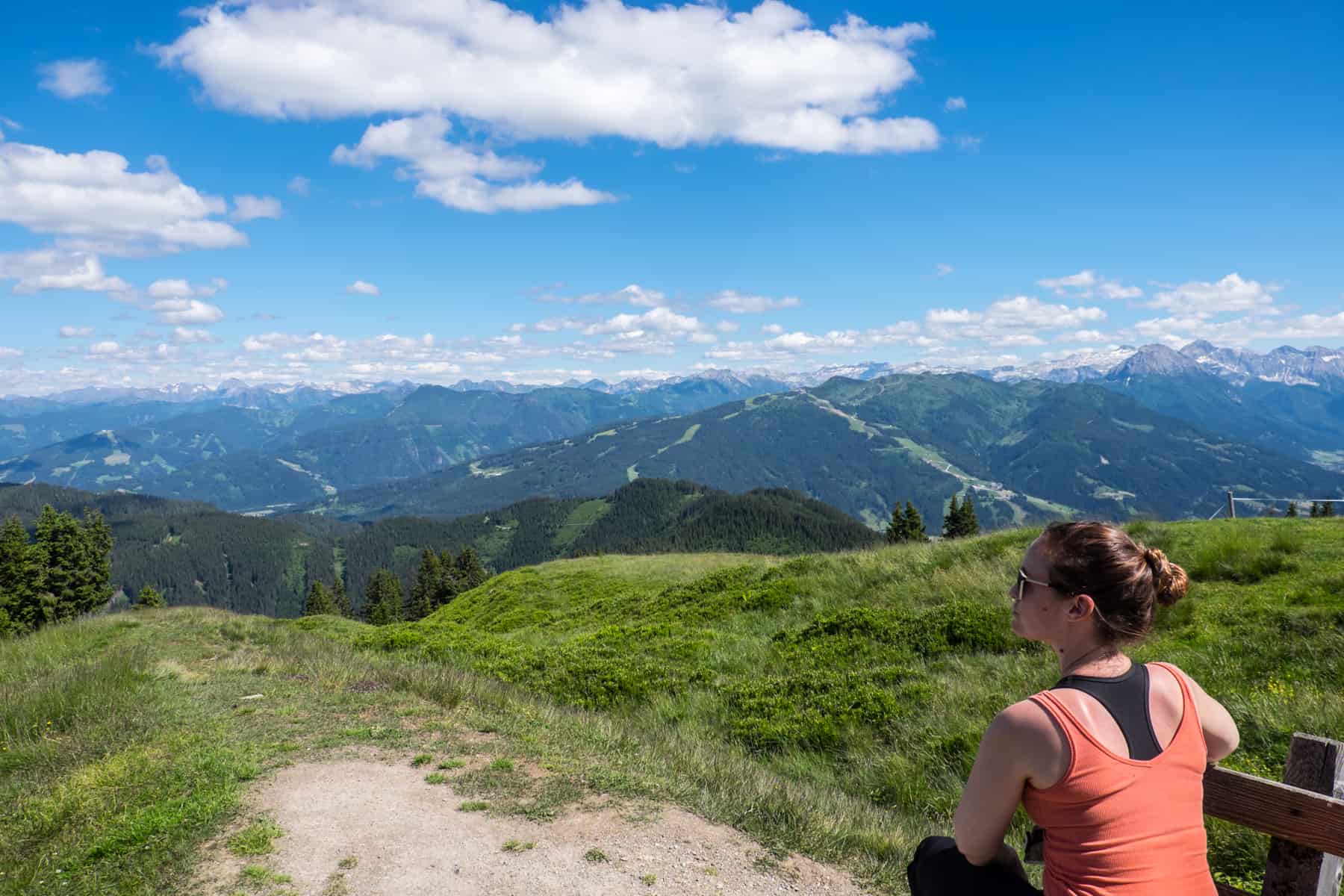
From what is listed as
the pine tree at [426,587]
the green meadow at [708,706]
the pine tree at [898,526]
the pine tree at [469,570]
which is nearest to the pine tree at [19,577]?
the green meadow at [708,706]

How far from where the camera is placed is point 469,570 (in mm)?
86250

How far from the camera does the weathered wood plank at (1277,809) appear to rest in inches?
115

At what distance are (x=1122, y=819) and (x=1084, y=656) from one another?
2.18 feet

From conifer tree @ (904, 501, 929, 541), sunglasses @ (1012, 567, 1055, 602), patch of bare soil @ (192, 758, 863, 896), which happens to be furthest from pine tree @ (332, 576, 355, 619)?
sunglasses @ (1012, 567, 1055, 602)

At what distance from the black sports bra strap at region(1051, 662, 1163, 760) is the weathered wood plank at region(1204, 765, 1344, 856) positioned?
2.04 feet

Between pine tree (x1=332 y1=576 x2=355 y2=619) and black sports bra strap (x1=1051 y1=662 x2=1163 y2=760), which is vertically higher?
black sports bra strap (x1=1051 y1=662 x2=1163 y2=760)

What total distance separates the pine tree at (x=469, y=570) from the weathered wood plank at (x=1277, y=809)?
85.4 meters

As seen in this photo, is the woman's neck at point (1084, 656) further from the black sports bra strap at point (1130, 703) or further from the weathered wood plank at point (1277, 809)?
the weathered wood plank at point (1277, 809)

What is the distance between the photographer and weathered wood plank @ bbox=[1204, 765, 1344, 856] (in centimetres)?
291

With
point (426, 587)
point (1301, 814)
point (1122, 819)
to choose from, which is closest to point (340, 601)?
point (426, 587)

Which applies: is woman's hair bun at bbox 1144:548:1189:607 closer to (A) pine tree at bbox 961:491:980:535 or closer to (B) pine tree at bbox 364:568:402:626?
(A) pine tree at bbox 961:491:980:535

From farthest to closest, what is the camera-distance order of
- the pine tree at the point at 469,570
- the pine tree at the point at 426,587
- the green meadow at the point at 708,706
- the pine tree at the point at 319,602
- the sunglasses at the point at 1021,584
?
1. the pine tree at the point at 469,570
2. the pine tree at the point at 426,587
3. the pine tree at the point at 319,602
4. the green meadow at the point at 708,706
5. the sunglasses at the point at 1021,584

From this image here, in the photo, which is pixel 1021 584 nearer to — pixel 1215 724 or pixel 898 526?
pixel 1215 724

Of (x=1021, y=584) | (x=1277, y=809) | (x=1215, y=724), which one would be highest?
(x=1021, y=584)
